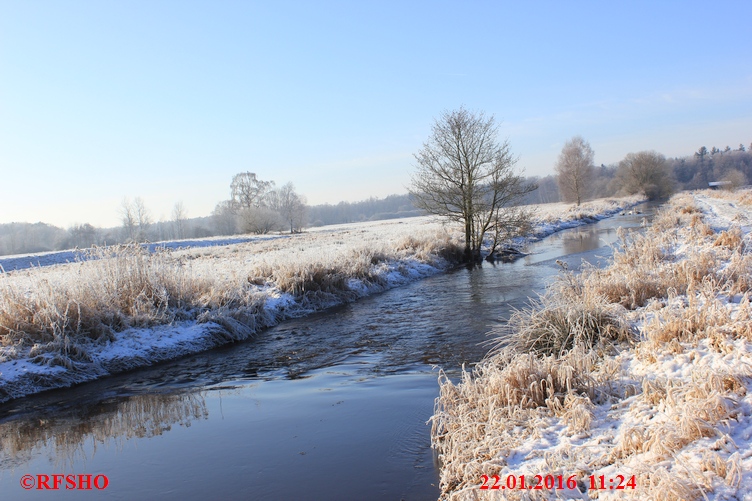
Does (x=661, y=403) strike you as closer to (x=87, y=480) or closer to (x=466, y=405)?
(x=466, y=405)

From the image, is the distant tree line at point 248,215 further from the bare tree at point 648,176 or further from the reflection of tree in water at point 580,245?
the reflection of tree in water at point 580,245

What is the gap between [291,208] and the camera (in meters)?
64.3

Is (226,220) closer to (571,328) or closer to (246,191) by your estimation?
(246,191)

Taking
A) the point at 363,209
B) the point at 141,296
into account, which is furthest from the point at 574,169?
the point at 363,209

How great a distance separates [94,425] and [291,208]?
59.4 metres

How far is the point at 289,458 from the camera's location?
4691 mm

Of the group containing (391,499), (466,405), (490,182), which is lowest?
(391,499)

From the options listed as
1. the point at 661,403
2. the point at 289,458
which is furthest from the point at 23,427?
the point at 661,403

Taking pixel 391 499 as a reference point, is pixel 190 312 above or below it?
above

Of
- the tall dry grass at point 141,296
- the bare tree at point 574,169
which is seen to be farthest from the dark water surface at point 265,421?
the bare tree at point 574,169

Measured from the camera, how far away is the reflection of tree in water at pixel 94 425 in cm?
527

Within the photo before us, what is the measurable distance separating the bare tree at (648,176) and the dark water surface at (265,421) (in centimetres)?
6736

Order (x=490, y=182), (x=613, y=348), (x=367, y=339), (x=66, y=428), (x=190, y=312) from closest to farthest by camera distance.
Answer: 1. (x=613, y=348)
2. (x=66, y=428)
3. (x=367, y=339)
4. (x=190, y=312)
5. (x=490, y=182)

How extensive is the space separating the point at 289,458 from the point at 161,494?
115 cm
